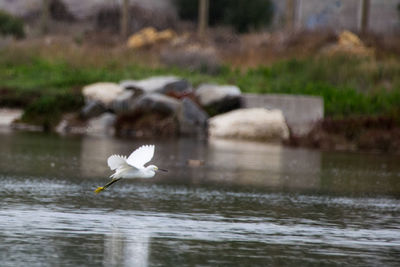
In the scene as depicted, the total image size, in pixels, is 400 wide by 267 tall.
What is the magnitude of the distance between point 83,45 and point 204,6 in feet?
24.7

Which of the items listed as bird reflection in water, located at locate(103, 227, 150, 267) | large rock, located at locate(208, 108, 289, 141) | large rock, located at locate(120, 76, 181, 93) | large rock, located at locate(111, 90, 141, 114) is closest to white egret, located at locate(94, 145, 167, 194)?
bird reflection in water, located at locate(103, 227, 150, 267)

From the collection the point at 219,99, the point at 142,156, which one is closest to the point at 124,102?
the point at 219,99

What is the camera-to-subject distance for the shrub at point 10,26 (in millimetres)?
48281

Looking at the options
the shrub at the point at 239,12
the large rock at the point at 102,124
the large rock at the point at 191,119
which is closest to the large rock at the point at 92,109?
the large rock at the point at 102,124

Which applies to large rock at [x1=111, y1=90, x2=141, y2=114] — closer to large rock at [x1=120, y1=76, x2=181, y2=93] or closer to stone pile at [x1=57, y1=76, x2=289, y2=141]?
stone pile at [x1=57, y1=76, x2=289, y2=141]

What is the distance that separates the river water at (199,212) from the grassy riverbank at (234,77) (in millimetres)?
8631

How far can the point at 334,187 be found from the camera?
58.0ft

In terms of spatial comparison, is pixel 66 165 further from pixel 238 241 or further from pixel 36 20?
pixel 36 20

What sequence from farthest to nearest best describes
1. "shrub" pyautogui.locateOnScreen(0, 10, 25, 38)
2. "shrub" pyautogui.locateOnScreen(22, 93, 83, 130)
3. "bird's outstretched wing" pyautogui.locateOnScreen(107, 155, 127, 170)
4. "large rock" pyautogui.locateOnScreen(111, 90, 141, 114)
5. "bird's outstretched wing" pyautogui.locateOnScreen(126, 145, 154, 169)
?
"shrub" pyautogui.locateOnScreen(0, 10, 25, 38)
"shrub" pyautogui.locateOnScreen(22, 93, 83, 130)
"large rock" pyautogui.locateOnScreen(111, 90, 141, 114)
"bird's outstretched wing" pyautogui.locateOnScreen(126, 145, 154, 169)
"bird's outstretched wing" pyautogui.locateOnScreen(107, 155, 127, 170)

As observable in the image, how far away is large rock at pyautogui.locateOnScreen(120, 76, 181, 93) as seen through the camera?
32500mm

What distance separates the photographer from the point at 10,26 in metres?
48.3

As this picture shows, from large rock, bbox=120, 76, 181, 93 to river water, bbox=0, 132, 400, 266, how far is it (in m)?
9.43

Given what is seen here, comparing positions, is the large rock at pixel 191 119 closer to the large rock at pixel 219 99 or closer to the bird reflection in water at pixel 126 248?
the large rock at pixel 219 99

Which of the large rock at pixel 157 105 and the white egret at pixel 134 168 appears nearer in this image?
the white egret at pixel 134 168
